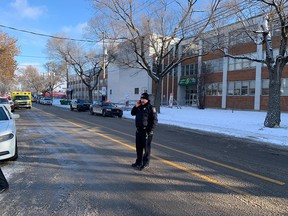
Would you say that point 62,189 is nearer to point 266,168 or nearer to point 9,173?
point 9,173

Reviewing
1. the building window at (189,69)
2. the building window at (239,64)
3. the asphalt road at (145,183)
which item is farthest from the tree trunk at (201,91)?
the asphalt road at (145,183)

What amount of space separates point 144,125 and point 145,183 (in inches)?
55.5

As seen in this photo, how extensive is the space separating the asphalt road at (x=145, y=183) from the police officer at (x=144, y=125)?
1.00 feet

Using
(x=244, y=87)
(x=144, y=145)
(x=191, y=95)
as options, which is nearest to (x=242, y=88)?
(x=244, y=87)

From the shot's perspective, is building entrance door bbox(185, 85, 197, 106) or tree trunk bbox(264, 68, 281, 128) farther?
building entrance door bbox(185, 85, 197, 106)

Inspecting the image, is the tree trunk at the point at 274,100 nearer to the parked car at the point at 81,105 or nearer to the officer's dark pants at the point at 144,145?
the officer's dark pants at the point at 144,145

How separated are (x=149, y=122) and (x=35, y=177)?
2.62 metres

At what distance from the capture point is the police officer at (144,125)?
649 centimetres

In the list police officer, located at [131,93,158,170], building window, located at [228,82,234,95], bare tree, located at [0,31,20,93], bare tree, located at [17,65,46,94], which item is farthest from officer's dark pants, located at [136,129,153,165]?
bare tree, located at [17,65,46,94]

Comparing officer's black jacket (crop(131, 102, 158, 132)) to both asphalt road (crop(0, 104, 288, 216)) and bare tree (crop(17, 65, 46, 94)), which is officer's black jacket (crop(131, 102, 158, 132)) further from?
bare tree (crop(17, 65, 46, 94))

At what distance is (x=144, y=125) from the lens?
254 inches

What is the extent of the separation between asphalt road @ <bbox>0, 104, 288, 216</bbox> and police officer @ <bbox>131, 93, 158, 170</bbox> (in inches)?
12.0

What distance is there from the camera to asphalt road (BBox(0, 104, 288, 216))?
4312 millimetres

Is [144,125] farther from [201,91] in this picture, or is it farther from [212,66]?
[212,66]
